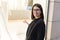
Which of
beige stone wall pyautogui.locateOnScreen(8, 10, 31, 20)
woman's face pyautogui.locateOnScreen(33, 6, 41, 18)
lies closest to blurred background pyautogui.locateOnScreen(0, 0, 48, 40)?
beige stone wall pyautogui.locateOnScreen(8, 10, 31, 20)

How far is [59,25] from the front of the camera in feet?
3.82

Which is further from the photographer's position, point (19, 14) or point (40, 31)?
point (19, 14)

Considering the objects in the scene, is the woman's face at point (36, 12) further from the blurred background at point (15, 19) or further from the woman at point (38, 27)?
the blurred background at point (15, 19)

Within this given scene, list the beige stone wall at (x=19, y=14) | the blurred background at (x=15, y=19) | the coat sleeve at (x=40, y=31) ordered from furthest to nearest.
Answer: the beige stone wall at (x=19, y=14)
the blurred background at (x=15, y=19)
the coat sleeve at (x=40, y=31)

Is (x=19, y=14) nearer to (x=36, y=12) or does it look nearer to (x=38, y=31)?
(x=36, y=12)

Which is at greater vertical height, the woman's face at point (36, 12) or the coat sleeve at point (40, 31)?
the woman's face at point (36, 12)

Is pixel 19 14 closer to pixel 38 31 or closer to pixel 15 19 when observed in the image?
pixel 15 19

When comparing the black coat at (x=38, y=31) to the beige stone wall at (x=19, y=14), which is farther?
the beige stone wall at (x=19, y=14)

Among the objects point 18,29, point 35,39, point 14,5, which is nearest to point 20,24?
point 18,29

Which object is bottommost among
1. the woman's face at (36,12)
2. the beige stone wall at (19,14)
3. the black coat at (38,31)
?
the black coat at (38,31)

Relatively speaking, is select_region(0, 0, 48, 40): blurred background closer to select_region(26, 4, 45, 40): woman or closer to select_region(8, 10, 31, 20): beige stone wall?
select_region(8, 10, 31, 20): beige stone wall

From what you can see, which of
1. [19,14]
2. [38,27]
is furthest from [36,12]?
[19,14]

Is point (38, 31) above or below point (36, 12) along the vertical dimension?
below

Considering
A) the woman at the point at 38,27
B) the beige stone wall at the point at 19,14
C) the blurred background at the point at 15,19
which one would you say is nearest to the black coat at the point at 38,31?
the woman at the point at 38,27
